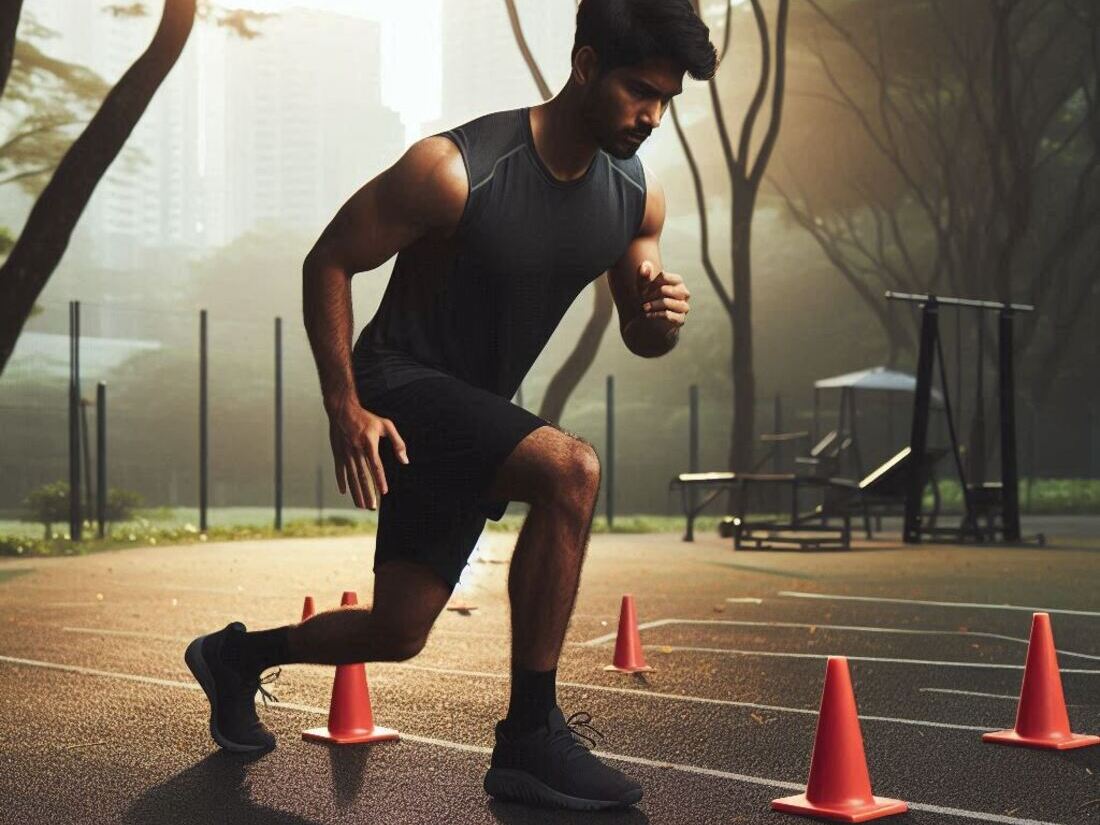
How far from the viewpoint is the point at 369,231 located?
436cm

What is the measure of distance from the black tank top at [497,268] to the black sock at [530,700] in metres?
0.79

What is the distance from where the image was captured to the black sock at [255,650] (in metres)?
4.84

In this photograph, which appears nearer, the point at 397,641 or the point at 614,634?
the point at 397,641

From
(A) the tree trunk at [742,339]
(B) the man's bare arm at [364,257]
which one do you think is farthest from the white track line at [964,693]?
(A) the tree trunk at [742,339]

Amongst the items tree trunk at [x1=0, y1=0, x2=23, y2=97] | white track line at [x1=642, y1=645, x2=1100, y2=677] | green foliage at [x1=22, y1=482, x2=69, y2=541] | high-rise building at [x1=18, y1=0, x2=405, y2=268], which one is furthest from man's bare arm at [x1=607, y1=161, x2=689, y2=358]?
high-rise building at [x1=18, y1=0, x2=405, y2=268]

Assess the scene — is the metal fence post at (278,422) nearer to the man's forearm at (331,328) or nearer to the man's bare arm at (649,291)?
the man's bare arm at (649,291)

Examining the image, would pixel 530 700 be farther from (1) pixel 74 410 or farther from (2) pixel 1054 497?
(2) pixel 1054 497

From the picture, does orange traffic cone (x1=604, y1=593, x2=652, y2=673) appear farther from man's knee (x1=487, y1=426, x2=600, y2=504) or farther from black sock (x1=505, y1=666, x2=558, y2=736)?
man's knee (x1=487, y1=426, x2=600, y2=504)

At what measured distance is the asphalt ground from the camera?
4.48 m

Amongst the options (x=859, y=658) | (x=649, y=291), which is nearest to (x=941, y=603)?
(x=859, y=658)

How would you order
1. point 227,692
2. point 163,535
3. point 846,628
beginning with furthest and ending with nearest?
point 163,535 < point 846,628 < point 227,692

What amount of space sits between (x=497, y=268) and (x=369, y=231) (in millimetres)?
353

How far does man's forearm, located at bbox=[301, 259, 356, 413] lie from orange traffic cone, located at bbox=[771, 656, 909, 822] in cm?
Result: 148

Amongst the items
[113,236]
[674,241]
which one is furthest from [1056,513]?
[113,236]
